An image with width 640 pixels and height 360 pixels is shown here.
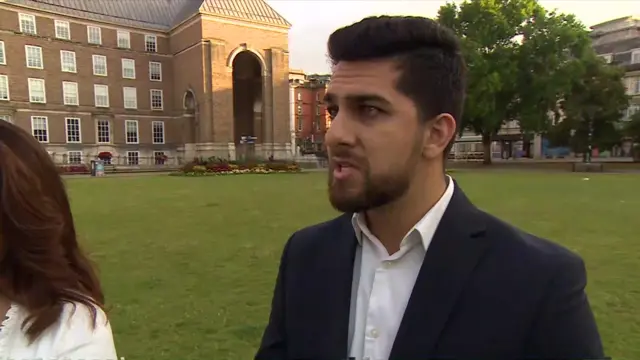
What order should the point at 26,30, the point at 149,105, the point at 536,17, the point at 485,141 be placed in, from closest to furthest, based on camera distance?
the point at 536,17
the point at 485,141
the point at 26,30
the point at 149,105

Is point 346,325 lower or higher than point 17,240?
lower

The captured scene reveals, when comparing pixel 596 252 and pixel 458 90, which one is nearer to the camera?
pixel 458 90

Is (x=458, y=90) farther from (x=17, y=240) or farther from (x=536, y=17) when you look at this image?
(x=536, y=17)

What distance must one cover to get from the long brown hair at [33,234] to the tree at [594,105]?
132 ft

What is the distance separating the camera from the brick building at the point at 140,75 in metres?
48.3

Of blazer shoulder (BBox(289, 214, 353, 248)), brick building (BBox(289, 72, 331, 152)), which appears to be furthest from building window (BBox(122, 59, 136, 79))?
blazer shoulder (BBox(289, 214, 353, 248))

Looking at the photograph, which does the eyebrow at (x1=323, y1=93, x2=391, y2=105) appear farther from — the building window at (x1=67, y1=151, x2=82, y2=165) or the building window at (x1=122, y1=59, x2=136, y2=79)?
the building window at (x1=122, y1=59, x2=136, y2=79)

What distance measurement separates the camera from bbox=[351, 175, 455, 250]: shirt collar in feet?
5.53

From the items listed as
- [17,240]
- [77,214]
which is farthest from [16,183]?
[77,214]

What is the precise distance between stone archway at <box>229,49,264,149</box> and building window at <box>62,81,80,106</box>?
16330mm

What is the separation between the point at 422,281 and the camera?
5.32 feet

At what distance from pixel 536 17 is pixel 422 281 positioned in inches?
1672

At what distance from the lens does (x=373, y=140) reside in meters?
1.64

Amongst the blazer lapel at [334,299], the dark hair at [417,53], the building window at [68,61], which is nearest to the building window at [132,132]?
the building window at [68,61]
